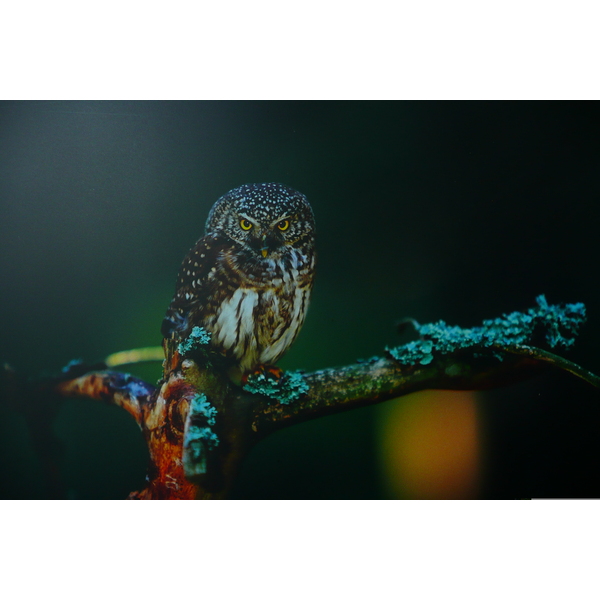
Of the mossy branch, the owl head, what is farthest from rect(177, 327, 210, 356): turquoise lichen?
the owl head

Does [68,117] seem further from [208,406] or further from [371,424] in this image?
[371,424]

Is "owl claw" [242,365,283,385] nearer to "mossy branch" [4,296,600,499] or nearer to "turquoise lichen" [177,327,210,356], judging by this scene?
"mossy branch" [4,296,600,499]

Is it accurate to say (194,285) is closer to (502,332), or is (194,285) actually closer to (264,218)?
(264,218)

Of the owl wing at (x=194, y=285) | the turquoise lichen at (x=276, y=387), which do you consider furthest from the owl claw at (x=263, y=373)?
the owl wing at (x=194, y=285)

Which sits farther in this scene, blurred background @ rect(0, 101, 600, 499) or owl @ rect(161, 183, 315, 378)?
blurred background @ rect(0, 101, 600, 499)

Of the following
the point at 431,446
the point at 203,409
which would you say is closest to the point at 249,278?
the point at 203,409

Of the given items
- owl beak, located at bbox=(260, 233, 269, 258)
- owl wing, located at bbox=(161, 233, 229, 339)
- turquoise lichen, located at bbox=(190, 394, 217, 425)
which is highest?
owl beak, located at bbox=(260, 233, 269, 258)
